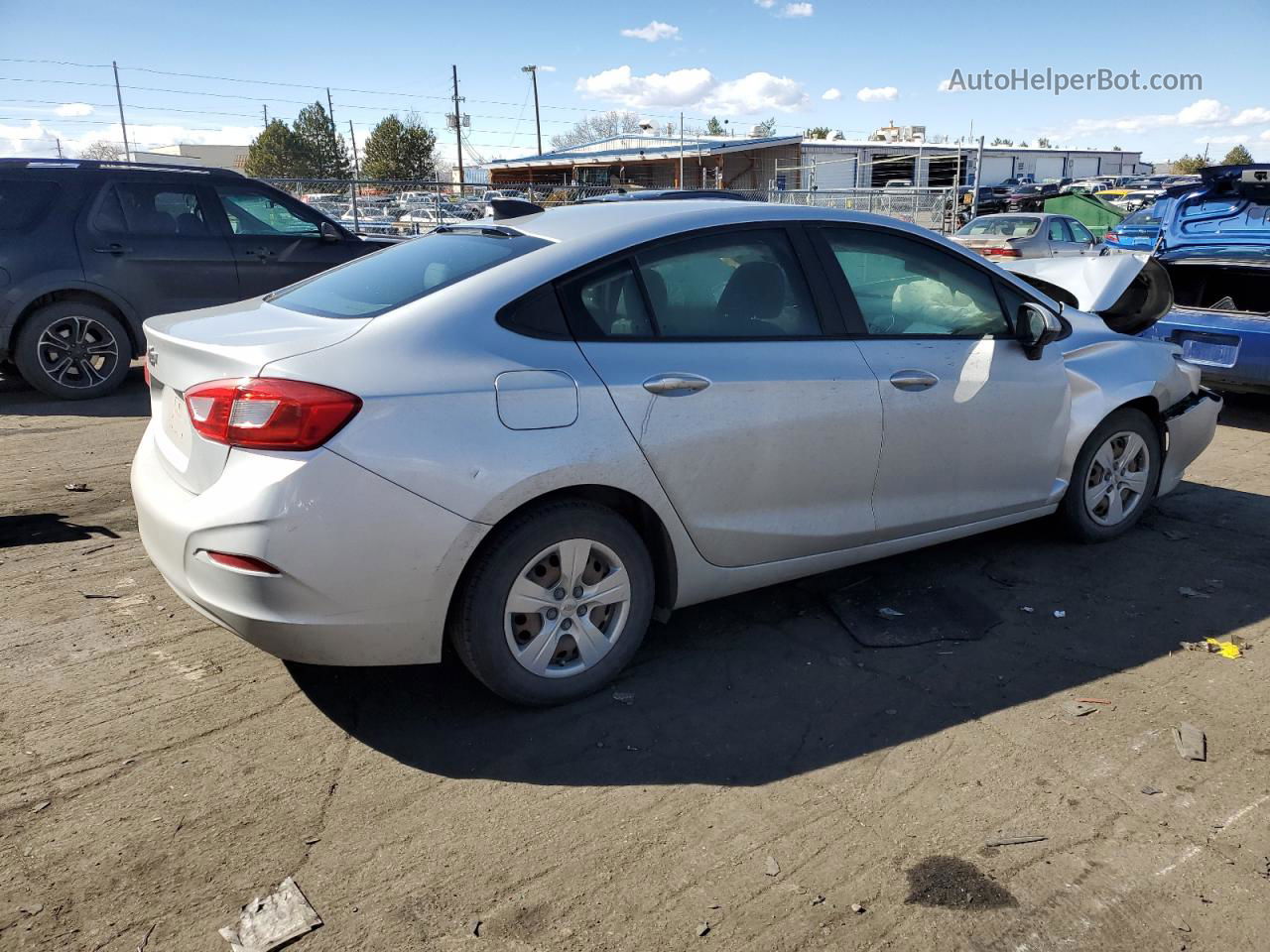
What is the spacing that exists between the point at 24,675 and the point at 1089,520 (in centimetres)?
469

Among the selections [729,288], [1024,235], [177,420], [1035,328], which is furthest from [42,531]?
[1024,235]

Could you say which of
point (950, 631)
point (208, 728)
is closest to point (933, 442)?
point (950, 631)

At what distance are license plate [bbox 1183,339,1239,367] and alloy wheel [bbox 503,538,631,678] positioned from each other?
606 cm

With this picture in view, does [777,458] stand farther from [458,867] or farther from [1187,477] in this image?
[1187,477]

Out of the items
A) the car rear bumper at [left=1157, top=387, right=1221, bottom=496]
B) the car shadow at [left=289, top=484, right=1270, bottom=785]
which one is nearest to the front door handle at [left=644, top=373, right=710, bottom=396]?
the car shadow at [left=289, top=484, right=1270, bottom=785]

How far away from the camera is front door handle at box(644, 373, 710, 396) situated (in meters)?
3.30

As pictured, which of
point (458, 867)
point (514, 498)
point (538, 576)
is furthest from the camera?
point (538, 576)

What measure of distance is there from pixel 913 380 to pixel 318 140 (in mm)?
73951

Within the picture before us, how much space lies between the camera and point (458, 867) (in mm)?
2582

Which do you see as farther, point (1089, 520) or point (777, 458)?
point (1089, 520)

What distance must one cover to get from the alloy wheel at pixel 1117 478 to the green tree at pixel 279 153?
68477 millimetres

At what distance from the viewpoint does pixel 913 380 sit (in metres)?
3.90

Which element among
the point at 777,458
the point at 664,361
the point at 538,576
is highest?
the point at 664,361

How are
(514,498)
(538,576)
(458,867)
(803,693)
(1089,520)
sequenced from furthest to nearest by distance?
(1089,520) < (803,693) < (538,576) < (514,498) < (458,867)
